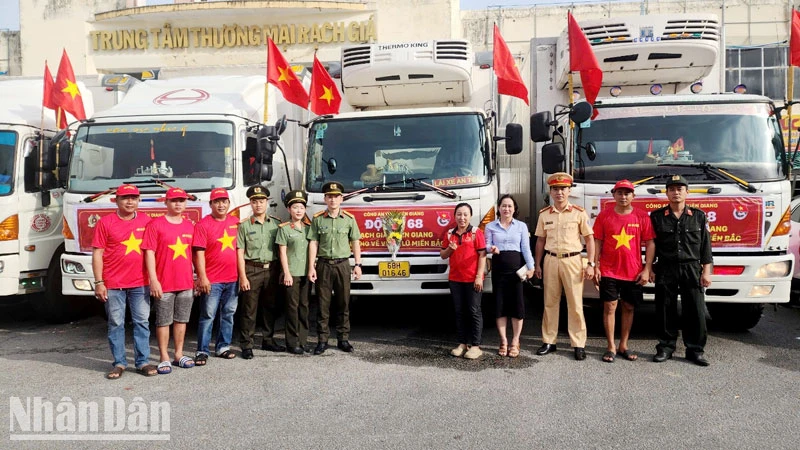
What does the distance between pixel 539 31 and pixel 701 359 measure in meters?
17.1

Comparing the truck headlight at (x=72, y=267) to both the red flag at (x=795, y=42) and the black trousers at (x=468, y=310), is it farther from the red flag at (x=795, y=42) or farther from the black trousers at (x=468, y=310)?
the red flag at (x=795, y=42)

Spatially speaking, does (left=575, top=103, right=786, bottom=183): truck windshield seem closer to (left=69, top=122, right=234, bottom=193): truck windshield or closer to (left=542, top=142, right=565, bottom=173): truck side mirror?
(left=542, top=142, right=565, bottom=173): truck side mirror

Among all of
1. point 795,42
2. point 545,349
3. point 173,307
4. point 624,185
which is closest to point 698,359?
point 545,349

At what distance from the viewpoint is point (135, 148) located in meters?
6.71

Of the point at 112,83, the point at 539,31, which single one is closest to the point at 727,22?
the point at 539,31

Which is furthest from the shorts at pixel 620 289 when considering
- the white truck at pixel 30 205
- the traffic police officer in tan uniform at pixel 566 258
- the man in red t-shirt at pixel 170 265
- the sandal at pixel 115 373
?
the white truck at pixel 30 205

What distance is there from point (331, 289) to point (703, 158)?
3.88 meters

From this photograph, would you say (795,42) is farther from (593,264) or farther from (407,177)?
(407,177)

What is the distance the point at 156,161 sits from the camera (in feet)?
21.9

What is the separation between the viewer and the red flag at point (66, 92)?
24.7 feet

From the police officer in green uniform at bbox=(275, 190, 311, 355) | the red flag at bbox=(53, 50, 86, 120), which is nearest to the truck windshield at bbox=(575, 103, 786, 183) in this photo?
the police officer in green uniform at bbox=(275, 190, 311, 355)

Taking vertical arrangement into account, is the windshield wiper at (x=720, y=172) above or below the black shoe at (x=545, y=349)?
above

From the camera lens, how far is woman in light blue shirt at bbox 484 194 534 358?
19.6 ft

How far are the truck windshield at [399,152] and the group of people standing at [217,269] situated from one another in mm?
361
